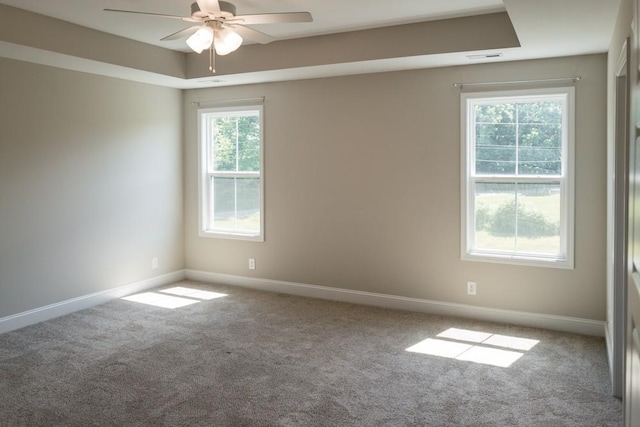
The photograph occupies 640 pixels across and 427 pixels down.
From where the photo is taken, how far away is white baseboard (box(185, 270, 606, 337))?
185 inches

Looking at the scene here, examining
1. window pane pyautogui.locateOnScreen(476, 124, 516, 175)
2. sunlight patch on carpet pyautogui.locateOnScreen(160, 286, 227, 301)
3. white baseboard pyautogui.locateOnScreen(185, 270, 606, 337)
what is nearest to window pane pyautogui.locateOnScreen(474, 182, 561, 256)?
window pane pyautogui.locateOnScreen(476, 124, 516, 175)

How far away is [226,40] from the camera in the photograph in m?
3.38

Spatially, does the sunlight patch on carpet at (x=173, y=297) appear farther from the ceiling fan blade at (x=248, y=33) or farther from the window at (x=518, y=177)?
the ceiling fan blade at (x=248, y=33)

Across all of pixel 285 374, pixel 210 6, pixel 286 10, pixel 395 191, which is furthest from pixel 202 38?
pixel 395 191

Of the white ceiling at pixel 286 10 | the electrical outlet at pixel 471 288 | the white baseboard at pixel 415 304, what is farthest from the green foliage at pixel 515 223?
the white ceiling at pixel 286 10

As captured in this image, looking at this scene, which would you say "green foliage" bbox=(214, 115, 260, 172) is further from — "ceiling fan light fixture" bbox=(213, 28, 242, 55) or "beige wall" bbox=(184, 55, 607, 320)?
"ceiling fan light fixture" bbox=(213, 28, 242, 55)

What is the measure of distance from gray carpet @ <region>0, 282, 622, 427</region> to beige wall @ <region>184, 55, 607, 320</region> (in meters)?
0.40

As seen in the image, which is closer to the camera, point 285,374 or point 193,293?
point 285,374

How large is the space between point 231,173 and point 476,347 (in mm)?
3495

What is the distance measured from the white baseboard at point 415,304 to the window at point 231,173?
531 millimetres

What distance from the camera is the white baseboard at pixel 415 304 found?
4.69 meters

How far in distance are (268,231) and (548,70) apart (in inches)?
130

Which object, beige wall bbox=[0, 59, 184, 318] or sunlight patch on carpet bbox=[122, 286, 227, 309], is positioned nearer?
beige wall bbox=[0, 59, 184, 318]

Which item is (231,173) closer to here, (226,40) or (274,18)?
(226,40)
